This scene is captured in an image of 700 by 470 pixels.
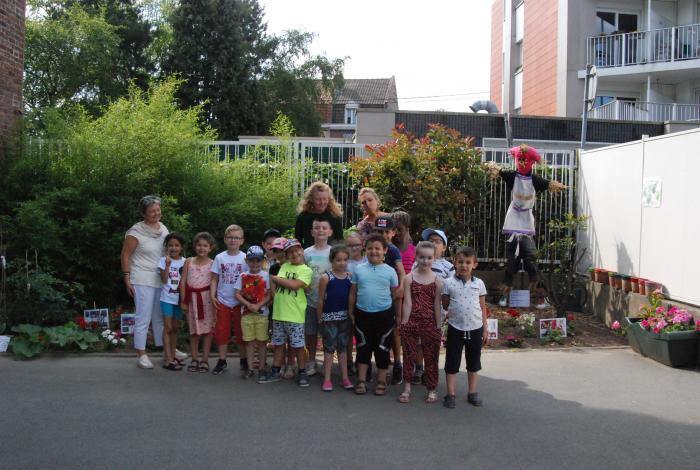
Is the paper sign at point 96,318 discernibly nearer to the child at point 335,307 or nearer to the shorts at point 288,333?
the shorts at point 288,333

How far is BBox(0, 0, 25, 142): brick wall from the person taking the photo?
987 cm

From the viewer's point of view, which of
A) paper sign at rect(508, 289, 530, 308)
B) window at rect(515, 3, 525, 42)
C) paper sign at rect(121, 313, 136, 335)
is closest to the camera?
paper sign at rect(121, 313, 136, 335)

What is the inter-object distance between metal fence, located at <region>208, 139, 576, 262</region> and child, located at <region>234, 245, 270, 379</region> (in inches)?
147

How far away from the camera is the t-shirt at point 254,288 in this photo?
642 centimetres

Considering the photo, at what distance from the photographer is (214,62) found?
31.2m

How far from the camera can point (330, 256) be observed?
612cm

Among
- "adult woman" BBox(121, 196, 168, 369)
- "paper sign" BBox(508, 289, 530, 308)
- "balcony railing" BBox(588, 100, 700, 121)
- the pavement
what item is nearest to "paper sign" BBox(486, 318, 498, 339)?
the pavement

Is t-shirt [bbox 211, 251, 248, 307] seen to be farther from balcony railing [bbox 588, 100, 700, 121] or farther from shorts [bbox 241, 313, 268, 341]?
balcony railing [bbox 588, 100, 700, 121]

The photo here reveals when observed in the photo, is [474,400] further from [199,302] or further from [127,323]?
[127,323]

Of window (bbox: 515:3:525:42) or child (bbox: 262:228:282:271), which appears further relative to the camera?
window (bbox: 515:3:525:42)

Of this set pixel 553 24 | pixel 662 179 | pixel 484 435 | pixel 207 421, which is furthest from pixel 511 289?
pixel 553 24

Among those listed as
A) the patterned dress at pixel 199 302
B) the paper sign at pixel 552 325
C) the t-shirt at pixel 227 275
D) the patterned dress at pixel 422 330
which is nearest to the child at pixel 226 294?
the t-shirt at pixel 227 275

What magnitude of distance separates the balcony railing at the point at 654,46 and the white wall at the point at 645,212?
551 inches

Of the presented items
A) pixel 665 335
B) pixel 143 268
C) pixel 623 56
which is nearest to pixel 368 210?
pixel 143 268
